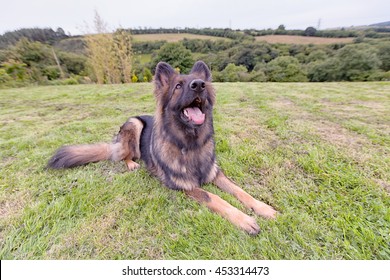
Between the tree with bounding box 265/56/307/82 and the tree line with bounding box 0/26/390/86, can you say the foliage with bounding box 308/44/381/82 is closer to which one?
the tree line with bounding box 0/26/390/86

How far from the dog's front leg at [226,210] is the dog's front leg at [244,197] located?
0.62 feet

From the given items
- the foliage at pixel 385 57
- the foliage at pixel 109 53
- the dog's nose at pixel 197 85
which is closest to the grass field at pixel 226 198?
the dog's nose at pixel 197 85

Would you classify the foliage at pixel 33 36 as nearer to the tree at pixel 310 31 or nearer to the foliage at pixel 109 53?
the foliage at pixel 109 53

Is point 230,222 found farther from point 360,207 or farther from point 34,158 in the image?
Result: point 34,158

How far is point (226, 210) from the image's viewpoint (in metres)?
1.88

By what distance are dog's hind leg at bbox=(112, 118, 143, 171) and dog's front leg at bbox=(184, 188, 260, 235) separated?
1.23 m

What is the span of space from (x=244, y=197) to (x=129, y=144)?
2.03 meters

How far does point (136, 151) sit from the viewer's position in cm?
317

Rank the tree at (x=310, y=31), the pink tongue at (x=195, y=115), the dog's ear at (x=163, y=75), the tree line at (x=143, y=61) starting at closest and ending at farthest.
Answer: the pink tongue at (x=195, y=115), the dog's ear at (x=163, y=75), the tree line at (x=143, y=61), the tree at (x=310, y=31)

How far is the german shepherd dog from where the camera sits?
2.04 meters

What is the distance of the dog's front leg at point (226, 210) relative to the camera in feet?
5.68

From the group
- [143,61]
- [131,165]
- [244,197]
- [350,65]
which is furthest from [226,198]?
[350,65]

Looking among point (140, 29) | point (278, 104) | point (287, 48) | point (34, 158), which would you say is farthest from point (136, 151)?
point (140, 29)

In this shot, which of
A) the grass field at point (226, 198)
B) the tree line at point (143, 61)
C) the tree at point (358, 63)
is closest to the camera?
the grass field at point (226, 198)
